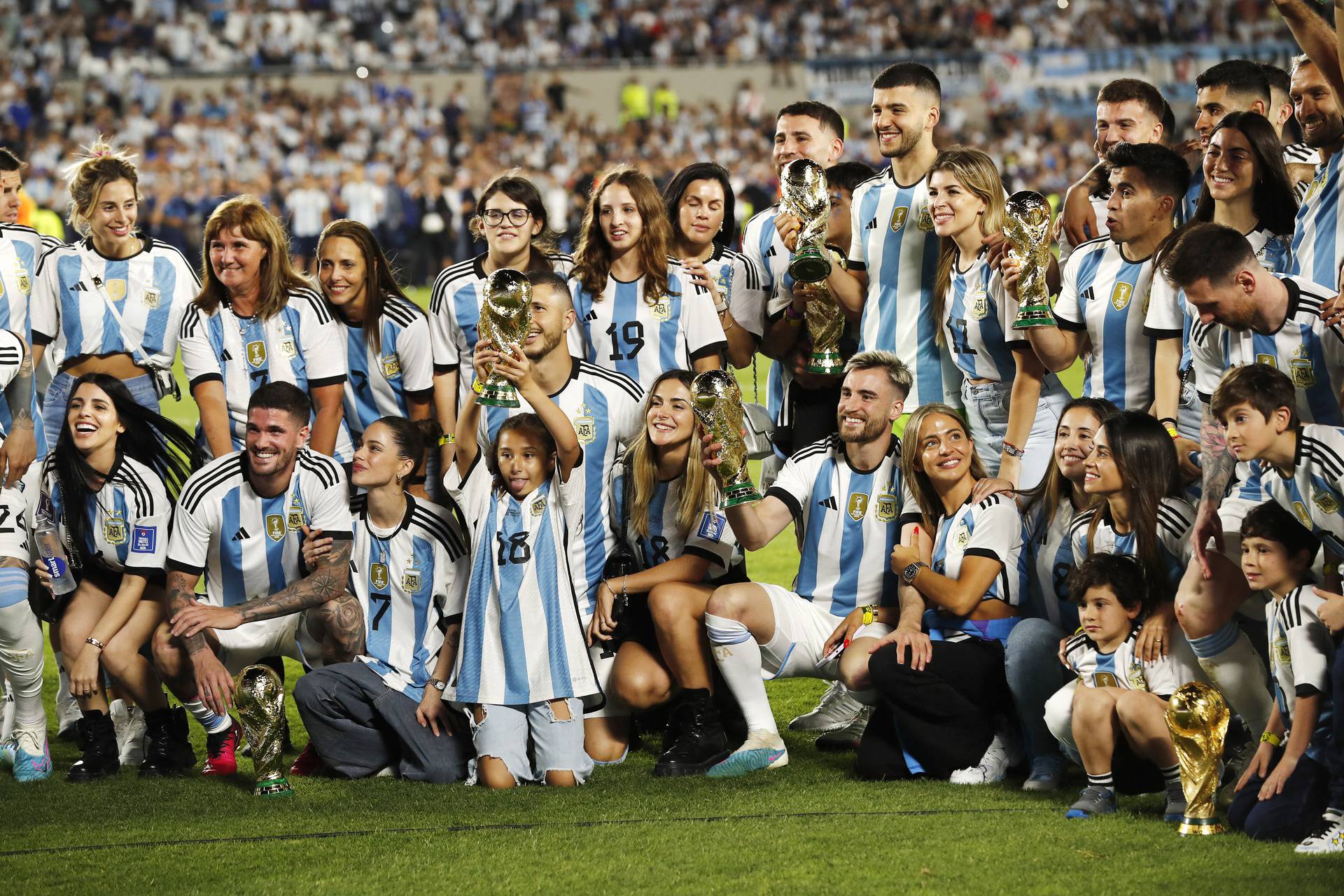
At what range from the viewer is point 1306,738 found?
164 inches

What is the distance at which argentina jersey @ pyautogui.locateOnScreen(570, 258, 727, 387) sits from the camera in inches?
241

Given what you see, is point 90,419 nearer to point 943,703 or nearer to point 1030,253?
point 943,703

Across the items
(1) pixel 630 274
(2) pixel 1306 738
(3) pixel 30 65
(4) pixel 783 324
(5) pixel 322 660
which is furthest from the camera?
(3) pixel 30 65

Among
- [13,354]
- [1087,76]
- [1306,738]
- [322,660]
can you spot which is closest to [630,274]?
[322,660]

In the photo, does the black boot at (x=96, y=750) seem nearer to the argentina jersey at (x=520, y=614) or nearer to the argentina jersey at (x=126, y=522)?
the argentina jersey at (x=126, y=522)

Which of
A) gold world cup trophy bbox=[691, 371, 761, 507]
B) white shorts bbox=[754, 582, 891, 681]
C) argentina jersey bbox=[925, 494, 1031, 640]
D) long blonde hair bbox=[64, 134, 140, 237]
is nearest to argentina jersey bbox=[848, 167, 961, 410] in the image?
argentina jersey bbox=[925, 494, 1031, 640]

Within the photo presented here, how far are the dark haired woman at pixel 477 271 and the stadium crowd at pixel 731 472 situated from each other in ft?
0.06

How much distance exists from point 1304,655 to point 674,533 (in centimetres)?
226

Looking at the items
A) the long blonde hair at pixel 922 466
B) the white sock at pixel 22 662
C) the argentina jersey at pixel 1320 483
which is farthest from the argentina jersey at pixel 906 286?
the white sock at pixel 22 662

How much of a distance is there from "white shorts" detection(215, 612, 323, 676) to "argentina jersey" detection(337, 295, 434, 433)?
3.36 ft

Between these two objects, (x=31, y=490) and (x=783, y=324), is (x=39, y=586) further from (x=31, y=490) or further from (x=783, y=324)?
(x=783, y=324)

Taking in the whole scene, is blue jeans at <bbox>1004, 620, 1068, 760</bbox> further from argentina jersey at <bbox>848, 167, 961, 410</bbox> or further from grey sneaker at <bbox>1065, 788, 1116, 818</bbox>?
argentina jersey at <bbox>848, 167, 961, 410</bbox>

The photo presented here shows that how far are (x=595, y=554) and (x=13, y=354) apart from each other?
2292mm

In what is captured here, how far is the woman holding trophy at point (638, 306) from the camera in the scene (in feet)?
20.0
